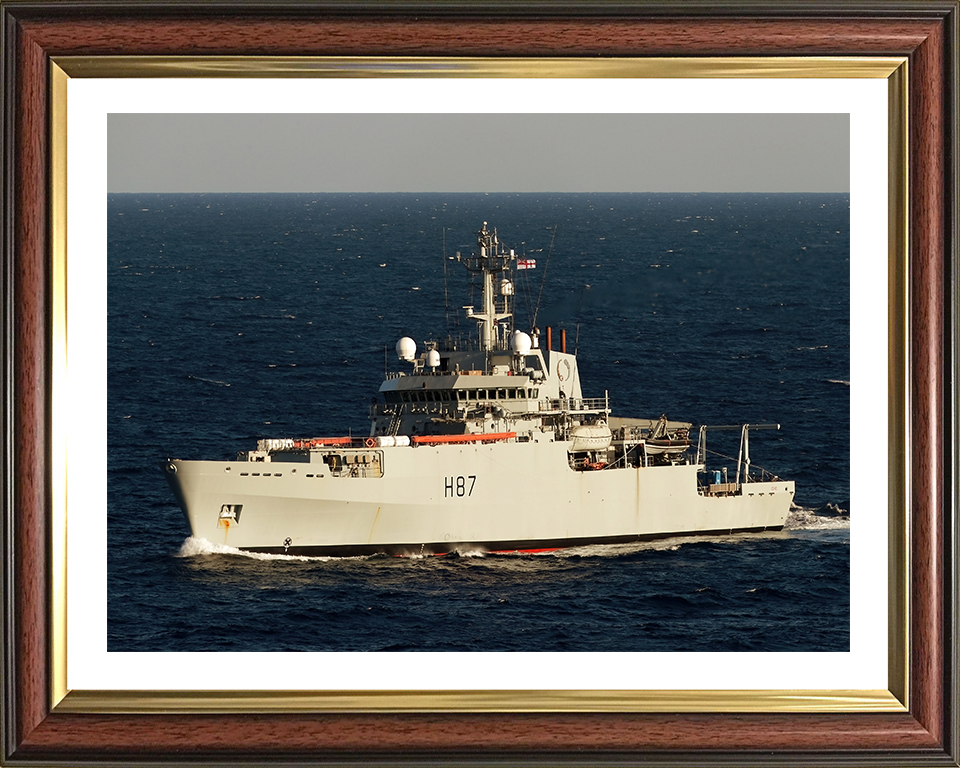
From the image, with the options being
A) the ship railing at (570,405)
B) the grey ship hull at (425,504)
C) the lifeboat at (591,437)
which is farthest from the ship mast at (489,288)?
the grey ship hull at (425,504)

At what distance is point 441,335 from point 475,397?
3.98 meters

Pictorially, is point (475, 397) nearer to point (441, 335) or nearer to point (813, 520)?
point (441, 335)

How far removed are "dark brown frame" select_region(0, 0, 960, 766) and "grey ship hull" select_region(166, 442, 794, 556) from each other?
16099 mm

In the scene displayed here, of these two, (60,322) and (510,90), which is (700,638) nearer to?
(510,90)

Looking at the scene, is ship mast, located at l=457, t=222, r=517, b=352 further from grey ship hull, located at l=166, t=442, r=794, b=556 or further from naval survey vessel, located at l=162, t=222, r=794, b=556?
grey ship hull, located at l=166, t=442, r=794, b=556

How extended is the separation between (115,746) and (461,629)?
3.34m

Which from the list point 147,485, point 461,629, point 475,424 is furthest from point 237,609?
point 475,424

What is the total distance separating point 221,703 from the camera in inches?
421

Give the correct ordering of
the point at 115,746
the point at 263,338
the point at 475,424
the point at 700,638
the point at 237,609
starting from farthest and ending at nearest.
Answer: the point at 263,338 < the point at 475,424 < the point at 237,609 < the point at 700,638 < the point at 115,746

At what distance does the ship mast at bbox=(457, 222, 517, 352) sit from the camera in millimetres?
34406

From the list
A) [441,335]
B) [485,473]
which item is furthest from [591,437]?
[441,335]

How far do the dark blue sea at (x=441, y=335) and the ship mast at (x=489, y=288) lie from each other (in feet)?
3.15

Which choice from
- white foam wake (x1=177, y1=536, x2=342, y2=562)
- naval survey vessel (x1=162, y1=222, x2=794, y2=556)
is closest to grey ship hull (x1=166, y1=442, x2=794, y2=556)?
naval survey vessel (x1=162, y1=222, x2=794, y2=556)

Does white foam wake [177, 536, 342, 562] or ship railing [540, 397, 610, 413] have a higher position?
ship railing [540, 397, 610, 413]
